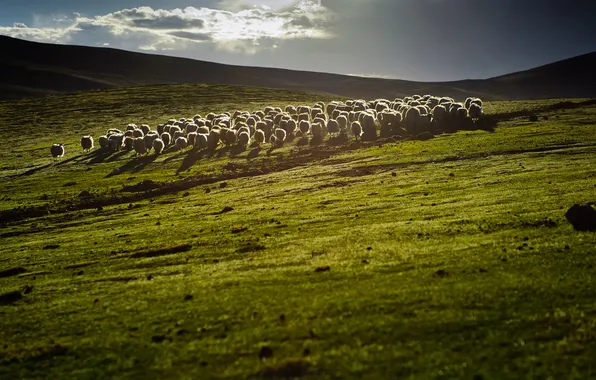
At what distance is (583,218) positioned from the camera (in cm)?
2225

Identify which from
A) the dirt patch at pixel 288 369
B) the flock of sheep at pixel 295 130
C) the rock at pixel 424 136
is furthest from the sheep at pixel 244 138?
the dirt patch at pixel 288 369

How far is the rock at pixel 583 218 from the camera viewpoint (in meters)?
22.1

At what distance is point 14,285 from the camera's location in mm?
24453

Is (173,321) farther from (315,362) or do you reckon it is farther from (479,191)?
(479,191)

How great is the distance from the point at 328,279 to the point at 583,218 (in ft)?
40.7

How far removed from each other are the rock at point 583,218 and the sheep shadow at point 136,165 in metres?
55.9

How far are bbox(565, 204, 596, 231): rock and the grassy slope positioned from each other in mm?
466

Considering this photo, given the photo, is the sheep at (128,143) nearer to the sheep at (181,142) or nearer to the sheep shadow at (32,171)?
the sheep at (181,142)

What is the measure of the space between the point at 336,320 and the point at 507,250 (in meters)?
9.27

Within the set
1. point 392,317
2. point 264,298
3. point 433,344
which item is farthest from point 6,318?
point 433,344

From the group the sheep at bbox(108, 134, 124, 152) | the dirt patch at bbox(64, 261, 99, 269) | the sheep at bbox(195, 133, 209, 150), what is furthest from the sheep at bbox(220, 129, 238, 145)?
the dirt patch at bbox(64, 261, 99, 269)

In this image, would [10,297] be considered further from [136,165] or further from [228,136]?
[228,136]

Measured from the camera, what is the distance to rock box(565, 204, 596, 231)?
22.1 m

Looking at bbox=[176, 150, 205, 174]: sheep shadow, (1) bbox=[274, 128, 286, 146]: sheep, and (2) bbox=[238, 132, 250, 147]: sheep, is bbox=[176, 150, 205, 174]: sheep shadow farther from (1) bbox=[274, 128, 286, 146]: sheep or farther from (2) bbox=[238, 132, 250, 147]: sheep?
(1) bbox=[274, 128, 286, 146]: sheep
